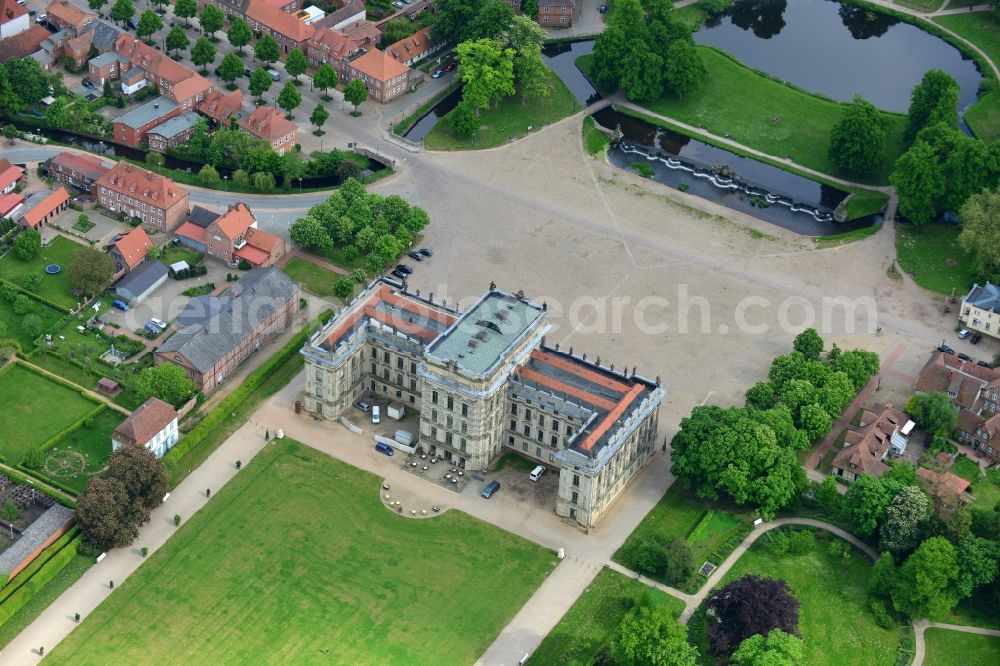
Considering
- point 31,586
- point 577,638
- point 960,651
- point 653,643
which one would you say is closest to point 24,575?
point 31,586

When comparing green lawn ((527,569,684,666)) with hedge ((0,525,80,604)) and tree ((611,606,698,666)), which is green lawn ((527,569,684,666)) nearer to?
tree ((611,606,698,666))

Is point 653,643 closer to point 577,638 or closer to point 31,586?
point 577,638

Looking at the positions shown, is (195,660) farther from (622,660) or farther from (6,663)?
(622,660)

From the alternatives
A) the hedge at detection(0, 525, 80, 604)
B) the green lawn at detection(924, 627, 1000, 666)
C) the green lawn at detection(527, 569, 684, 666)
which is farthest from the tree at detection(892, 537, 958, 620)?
the hedge at detection(0, 525, 80, 604)

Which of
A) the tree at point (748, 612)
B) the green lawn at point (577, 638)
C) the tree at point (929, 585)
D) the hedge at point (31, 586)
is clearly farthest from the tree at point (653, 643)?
the hedge at point (31, 586)

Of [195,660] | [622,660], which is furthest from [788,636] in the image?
[195,660]

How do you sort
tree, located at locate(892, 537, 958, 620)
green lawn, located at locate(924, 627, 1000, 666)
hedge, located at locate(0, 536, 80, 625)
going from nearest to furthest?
hedge, located at locate(0, 536, 80, 625) → green lawn, located at locate(924, 627, 1000, 666) → tree, located at locate(892, 537, 958, 620)

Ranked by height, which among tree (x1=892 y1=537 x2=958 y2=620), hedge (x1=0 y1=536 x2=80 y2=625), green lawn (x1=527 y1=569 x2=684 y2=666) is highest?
tree (x1=892 y1=537 x2=958 y2=620)
